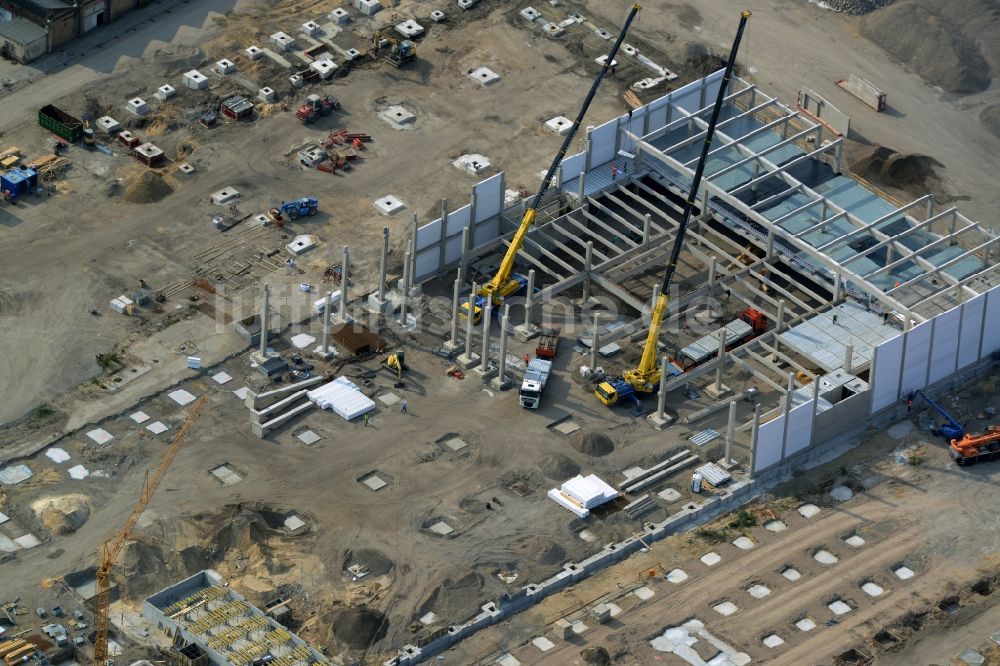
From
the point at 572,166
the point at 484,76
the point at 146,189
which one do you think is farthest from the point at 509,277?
the point at 484,76

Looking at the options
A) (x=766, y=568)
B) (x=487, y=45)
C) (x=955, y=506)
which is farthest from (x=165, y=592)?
(x=487, y=45)

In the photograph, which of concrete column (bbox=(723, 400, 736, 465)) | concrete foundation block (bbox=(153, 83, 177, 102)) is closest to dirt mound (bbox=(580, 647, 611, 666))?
concrete column (bbox=(723, 400, 736, 465))

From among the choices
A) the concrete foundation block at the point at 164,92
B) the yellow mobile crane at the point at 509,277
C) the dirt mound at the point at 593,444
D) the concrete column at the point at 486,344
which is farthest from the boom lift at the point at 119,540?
the concrete foundation block at the point at 164,92

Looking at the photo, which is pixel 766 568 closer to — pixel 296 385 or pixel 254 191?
pixel 296 385

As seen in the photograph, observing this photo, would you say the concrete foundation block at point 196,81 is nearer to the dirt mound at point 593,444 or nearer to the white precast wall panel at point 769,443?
the dirt mound at point 593,444

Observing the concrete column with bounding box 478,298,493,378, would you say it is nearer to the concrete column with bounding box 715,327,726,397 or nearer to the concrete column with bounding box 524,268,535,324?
the concrete column with bounding box 524,268,535,324

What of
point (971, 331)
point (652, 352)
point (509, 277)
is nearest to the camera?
point (652, 352)

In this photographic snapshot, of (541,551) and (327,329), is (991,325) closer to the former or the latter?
(541,551)
